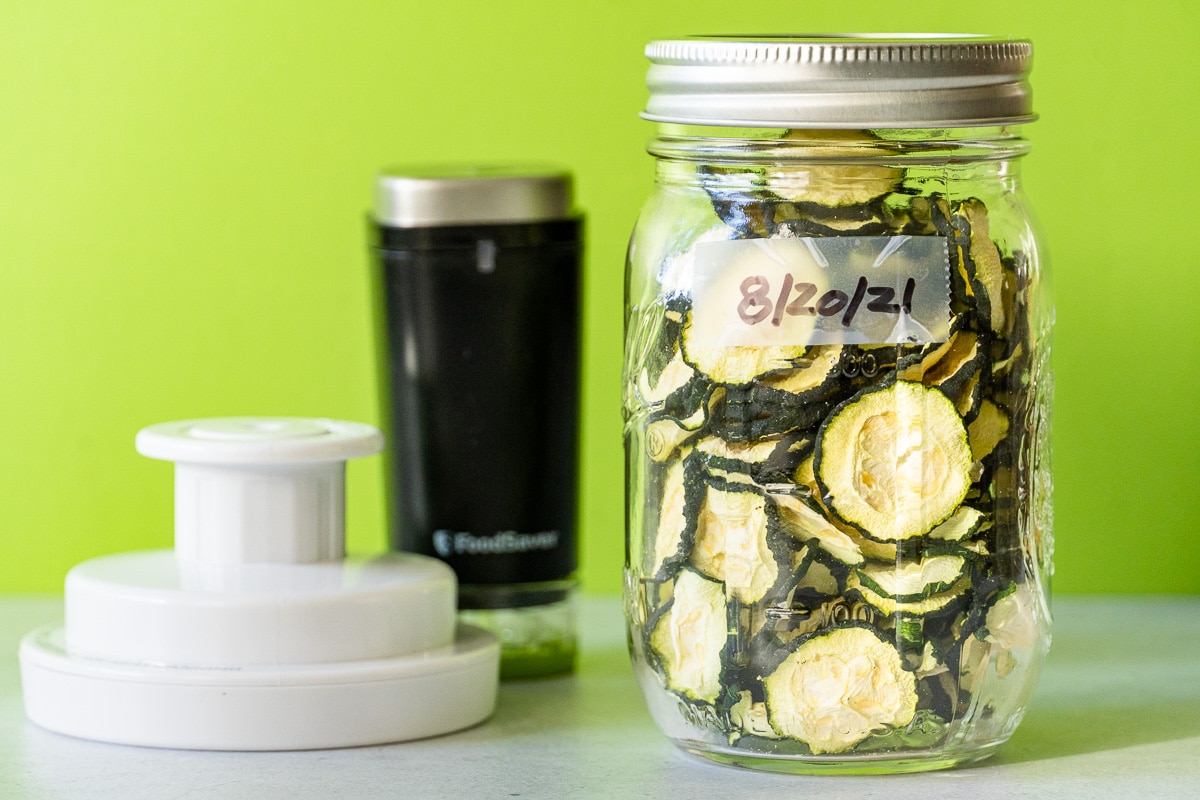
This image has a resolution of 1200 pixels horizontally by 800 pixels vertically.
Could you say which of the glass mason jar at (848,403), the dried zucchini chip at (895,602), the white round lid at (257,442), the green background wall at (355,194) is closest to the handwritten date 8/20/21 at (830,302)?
the glass mason jar at (848,403)

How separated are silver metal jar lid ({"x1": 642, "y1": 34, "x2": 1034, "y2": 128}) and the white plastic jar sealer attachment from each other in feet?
0.80

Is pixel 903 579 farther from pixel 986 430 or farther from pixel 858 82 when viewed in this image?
pixel 858 82

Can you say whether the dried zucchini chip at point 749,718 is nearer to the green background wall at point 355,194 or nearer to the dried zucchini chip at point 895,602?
the dried zucchini chip at point 895,602

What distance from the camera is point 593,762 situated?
663 millimetres

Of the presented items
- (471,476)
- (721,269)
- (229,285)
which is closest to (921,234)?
(721,269)

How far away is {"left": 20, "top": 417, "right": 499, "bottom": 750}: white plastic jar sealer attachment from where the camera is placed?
2.14 feet

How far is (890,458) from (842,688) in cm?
9

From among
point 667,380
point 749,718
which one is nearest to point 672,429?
point 667,380

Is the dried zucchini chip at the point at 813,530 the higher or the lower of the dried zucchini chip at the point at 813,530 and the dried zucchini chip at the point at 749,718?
the higher

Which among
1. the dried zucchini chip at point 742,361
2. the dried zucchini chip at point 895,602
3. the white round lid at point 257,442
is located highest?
the dried zucchini chip at point 742,361

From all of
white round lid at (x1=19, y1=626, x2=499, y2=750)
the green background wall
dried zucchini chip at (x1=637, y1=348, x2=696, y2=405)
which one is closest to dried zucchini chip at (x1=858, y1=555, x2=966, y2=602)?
dried zucchini chip at (x1=637, y1=348, x2=696, y2=405)

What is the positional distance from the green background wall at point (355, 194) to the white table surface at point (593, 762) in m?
0.22

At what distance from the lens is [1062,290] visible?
0.97 m

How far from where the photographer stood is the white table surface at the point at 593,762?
0.61 meters
